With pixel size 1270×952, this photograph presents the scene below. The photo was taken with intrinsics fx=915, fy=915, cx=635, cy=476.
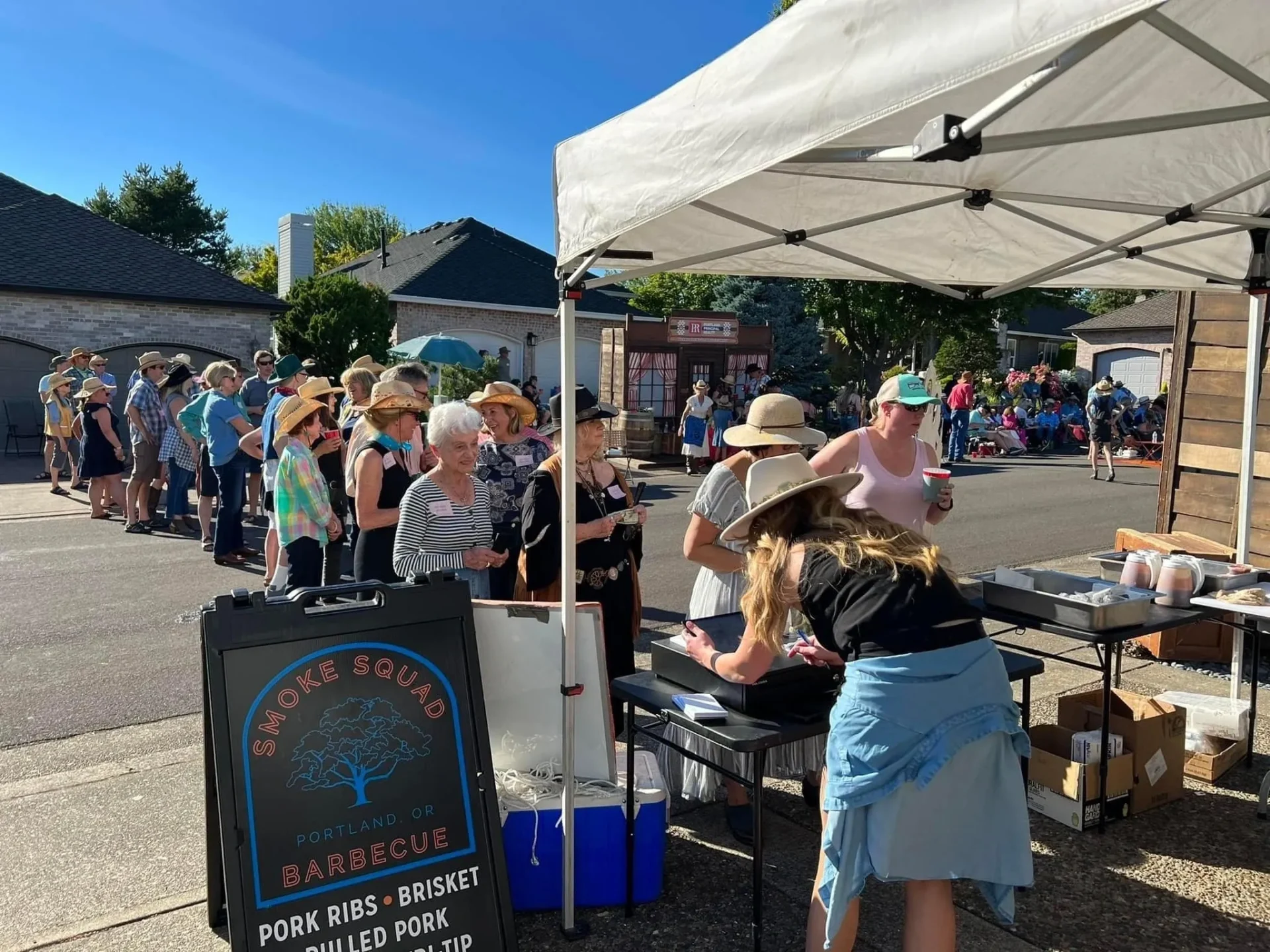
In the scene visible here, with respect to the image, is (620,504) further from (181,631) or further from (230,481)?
(230,481)

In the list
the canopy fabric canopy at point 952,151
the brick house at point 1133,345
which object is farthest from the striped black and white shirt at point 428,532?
the brick house at point 1133,345

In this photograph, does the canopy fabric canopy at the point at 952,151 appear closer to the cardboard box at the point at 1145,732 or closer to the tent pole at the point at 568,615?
the tent pole at the point at 568,615

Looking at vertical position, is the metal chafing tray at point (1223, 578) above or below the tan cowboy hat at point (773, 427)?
below

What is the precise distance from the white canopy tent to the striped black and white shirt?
1223 mm

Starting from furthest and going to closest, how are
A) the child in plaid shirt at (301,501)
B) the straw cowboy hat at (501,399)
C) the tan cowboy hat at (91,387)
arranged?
the tan cowboy hat at (91,387)
the child in plaid shirt at (301,501)
the straw cowboy hat at (501,399)

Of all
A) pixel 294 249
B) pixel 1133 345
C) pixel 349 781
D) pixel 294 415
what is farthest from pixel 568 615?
pixel 1133 345

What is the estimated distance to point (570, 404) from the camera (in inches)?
116

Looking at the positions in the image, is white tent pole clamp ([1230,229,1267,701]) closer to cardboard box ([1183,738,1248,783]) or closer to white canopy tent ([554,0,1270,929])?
white canopy tent ([554,0,1270,929])

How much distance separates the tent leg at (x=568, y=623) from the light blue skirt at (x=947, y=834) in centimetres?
88

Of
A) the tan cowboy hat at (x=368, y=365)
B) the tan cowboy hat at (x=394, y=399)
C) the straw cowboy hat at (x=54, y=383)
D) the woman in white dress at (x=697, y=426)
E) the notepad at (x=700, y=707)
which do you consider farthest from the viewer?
the woman in white dress at (x=697, y=426)

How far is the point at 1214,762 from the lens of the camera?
418cm

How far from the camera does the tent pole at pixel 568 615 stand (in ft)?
9.54

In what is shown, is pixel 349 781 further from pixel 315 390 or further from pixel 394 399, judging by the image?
pixel 315 390

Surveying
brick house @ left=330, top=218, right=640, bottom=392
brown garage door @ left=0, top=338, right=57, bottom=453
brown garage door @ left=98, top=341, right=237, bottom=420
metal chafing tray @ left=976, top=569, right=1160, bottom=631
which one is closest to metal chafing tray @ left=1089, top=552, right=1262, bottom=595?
metal chafing tray @ left=976, top=569, right=1160, bottom=631
